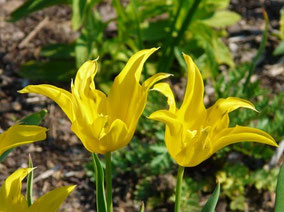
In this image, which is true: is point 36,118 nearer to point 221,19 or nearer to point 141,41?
point 141,41

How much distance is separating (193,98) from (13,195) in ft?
1.92

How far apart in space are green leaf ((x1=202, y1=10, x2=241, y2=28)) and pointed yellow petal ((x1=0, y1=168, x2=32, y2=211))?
2.46 meters

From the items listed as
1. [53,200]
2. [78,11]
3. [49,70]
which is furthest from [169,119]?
[49,70]

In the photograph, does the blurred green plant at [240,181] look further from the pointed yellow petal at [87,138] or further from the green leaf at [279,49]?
the pointed yellow petal at [87,138]

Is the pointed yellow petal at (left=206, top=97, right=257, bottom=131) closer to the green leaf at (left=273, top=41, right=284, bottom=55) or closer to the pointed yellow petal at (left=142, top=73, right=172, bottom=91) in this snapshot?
the pointed yellow petal at (left=142, top=73, right=172, bottom=91)

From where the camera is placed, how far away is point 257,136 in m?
1.54

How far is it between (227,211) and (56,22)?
6.01 feet

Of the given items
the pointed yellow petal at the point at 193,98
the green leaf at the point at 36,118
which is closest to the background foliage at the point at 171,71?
the green leaf at the point at 36,118

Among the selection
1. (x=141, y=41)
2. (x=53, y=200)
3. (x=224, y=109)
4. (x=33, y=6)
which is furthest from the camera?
(x=141, y=41)

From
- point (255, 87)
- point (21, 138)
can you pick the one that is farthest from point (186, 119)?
point (255, 87)

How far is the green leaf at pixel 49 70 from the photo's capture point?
140 inches

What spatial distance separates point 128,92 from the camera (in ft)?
5.55

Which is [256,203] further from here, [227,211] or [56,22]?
[56,22]

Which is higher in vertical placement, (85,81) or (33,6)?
(85,81)
